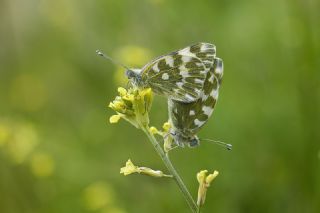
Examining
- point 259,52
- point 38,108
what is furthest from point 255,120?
point 38,108

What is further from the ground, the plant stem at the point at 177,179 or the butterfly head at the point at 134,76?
the butterfly head at the point at 134,76

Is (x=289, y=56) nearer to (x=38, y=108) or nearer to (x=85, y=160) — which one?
(x=85, y=160)

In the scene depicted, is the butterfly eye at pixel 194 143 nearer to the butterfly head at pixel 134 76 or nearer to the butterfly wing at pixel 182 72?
the butterfly wing at pixel 182 72

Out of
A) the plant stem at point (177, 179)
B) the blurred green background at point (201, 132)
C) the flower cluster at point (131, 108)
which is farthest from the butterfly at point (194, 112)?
the blurred green background at point (201, 132)

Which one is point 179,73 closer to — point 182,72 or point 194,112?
point 182,72

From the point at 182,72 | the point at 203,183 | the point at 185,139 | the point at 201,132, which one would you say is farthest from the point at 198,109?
the point at 201,132

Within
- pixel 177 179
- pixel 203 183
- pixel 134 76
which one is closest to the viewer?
pixel 177 179

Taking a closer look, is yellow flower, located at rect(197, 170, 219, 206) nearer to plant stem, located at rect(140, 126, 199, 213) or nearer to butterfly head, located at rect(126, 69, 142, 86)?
plant stem, located at rect(140, 126, 199, 213)
